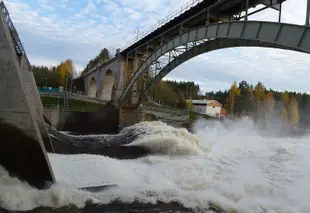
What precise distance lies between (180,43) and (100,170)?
1267 centimetres

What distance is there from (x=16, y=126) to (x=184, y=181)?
6.54 m

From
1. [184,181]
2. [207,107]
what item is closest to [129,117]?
[184,181]

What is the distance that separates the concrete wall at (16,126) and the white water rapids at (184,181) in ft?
1.41

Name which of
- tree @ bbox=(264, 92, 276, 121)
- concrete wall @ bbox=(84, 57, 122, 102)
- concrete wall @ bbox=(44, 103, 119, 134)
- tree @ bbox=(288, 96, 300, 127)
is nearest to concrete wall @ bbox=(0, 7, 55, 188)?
concrete wall @ bbox=(44, 103, 119, 134)

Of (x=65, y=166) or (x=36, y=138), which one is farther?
(x=65, y=166)

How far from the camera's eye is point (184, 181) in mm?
9969

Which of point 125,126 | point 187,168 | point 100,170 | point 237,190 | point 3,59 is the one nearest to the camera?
point 3,59

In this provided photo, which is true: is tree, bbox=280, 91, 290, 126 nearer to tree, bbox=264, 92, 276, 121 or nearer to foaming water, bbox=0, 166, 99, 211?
tree, bbox=264, 92, 276, 121

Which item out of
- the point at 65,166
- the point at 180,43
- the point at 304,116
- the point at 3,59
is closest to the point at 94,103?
the point at 180,43

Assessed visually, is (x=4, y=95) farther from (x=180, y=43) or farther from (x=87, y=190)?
(x=180, y=43)

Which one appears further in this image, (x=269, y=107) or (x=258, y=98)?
(x=258, y=98)

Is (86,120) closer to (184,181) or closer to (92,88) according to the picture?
(184,181)

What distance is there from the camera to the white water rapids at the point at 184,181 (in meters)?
7.76

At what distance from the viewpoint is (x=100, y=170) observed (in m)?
10.9
